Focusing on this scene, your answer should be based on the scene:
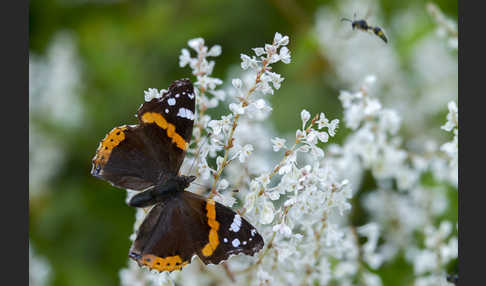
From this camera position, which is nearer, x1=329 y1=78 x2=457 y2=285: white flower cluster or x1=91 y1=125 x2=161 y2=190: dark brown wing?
x1=91 y1=125 x2=161 y2=190: dark brown wing

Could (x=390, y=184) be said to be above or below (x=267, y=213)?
above

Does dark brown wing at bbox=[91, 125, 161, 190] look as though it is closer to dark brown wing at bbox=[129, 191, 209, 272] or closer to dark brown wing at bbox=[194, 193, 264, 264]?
dark brown wing at bbox=[129, 191, 209, 272]

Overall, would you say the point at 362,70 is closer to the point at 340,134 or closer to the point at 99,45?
the point at 340,134

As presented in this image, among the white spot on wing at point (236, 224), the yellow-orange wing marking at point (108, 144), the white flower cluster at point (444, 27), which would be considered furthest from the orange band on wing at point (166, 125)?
the white flower cluster at point (444, 27)

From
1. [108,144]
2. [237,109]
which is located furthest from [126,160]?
[237,109]

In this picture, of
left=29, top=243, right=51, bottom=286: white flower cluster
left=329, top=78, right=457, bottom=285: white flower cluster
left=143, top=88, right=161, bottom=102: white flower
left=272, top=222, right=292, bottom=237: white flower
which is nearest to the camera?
left=272, top=222, right=292, bottom=237: white flower

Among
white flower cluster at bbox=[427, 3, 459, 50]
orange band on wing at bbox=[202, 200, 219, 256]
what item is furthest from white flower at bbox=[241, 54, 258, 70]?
white flower cluster at bbox=[427, 3, 459, 50]

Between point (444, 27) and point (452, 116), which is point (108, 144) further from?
point (444, 27)
